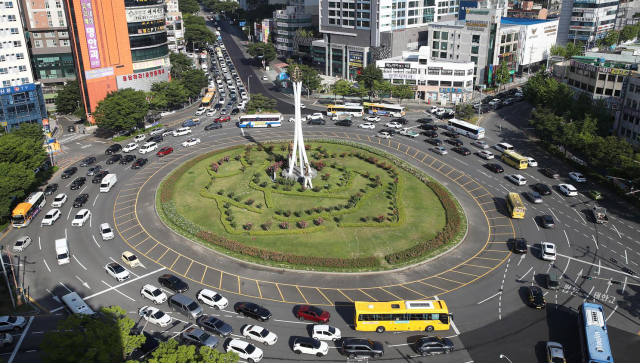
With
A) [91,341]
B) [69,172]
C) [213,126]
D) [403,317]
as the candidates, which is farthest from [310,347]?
[213,126]

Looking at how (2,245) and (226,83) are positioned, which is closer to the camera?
(2,245)

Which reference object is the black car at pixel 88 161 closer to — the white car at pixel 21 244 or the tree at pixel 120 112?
the tree at pixel 120 112

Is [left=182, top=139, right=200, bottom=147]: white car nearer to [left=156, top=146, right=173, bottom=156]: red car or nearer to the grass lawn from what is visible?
[left=156, top=146, right=173, bottom=156]: red car

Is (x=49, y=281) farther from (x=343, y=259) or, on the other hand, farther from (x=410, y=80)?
(x=410, y=80)

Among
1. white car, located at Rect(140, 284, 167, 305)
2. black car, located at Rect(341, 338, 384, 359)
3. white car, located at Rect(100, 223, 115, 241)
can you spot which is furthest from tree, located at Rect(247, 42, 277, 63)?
black car, located at Rect(341, 338, 384, 359)

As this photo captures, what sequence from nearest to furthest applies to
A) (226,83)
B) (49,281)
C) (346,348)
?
(346,348) < (49,281) < (226,83)


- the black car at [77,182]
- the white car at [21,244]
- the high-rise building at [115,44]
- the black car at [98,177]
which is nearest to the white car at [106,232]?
the white car at [21,244]

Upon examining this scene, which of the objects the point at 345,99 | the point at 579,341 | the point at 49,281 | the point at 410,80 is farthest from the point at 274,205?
the point at 410,80

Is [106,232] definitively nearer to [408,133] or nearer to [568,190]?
[408,133]
